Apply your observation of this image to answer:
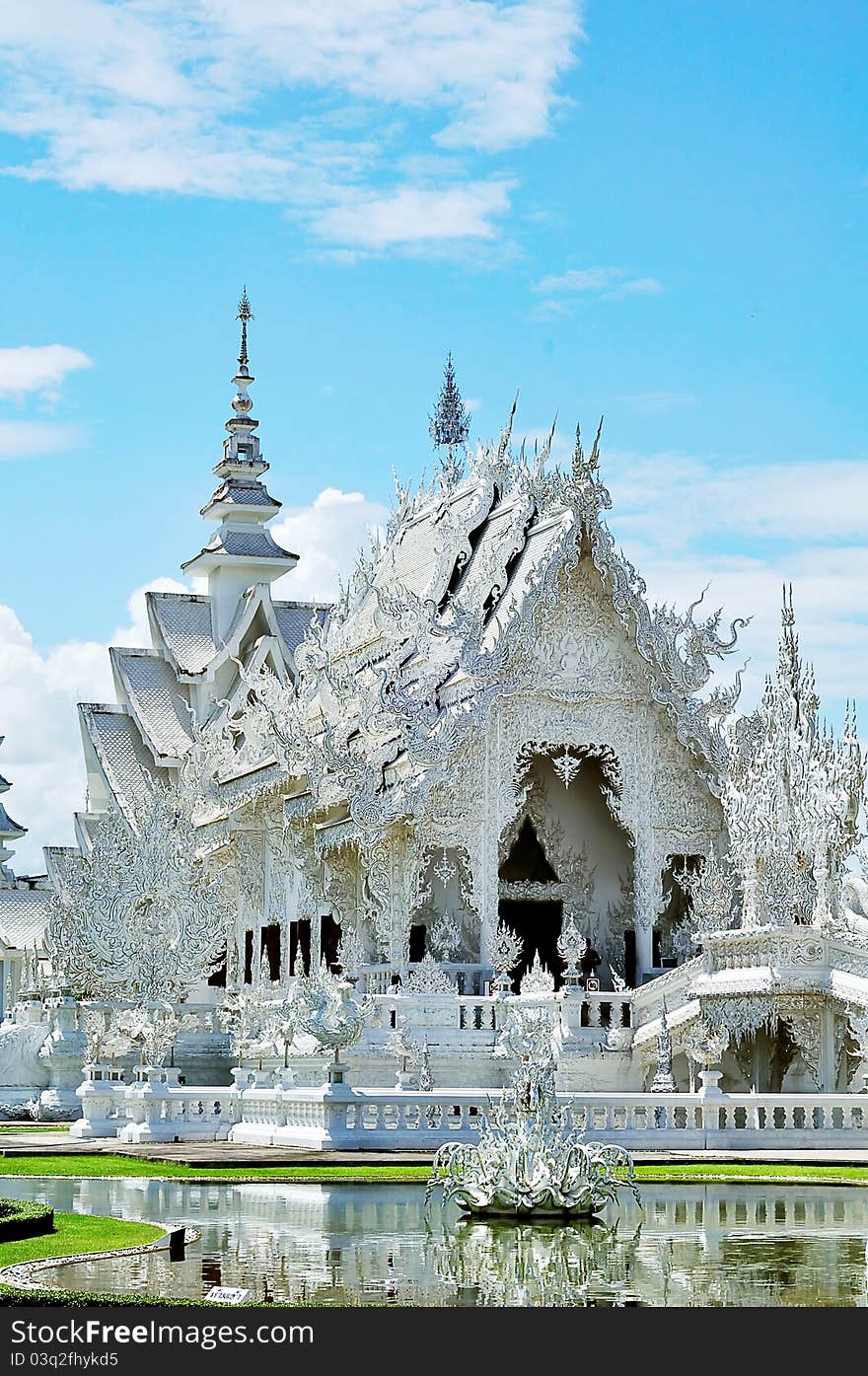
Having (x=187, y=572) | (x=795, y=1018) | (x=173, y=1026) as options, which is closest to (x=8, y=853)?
(x=187, y=572)

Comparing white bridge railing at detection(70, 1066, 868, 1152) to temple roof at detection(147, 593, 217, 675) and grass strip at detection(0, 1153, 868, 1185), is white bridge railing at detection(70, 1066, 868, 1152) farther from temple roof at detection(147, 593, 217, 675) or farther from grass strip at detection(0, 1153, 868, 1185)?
temple roof at detection(147, 593, 217, 675)

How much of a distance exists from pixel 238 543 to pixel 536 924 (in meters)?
15.3

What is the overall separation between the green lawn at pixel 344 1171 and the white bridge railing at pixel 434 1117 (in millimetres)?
1498

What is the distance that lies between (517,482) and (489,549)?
1.21m

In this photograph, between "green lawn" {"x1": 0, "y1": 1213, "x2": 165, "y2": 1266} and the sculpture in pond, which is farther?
the sculpture in pond

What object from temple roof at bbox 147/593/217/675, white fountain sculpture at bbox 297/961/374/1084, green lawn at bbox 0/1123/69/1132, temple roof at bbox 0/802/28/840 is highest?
temple roof at bbox 147/593/217/675

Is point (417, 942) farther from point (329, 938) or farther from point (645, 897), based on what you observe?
point (645, 897)

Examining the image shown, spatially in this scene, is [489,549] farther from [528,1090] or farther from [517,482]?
[528,1090]

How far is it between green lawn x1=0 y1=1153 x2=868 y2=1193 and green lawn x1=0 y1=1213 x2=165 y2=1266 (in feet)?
8.97

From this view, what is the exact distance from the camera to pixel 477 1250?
11.3m

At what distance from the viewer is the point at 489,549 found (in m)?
29.7

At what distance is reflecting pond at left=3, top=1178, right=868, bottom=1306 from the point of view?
31.8ft

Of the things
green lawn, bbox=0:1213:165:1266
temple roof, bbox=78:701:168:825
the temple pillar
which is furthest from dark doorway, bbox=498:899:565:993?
green lawn, bbox=0:1213:165:1266

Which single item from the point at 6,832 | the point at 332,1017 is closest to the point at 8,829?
the point at 6,832
